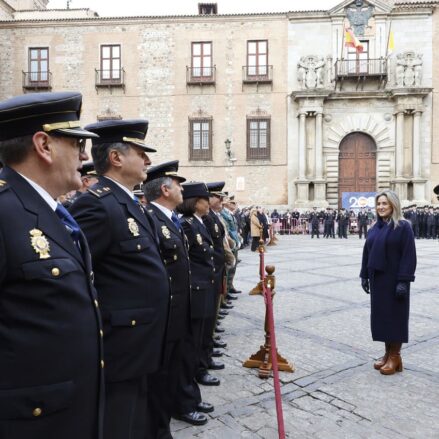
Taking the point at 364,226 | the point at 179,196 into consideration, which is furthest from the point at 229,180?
the point at 179,196

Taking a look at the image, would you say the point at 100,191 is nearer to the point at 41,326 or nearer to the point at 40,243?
the point at 40,243

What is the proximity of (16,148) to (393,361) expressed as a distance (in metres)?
4.30

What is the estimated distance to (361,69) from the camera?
2744 centimetres

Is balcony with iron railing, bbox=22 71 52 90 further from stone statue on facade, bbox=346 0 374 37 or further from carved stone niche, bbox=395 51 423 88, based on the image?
carved stone niche, bbox=395 51 423 88

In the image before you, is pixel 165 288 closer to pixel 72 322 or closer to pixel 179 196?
pixel 72 322

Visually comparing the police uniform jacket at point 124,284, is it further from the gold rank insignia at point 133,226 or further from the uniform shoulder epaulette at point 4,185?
the uniform shoulder epaulette at point 4,185

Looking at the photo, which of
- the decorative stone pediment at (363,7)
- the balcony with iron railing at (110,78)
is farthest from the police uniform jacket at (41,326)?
the decorative stone pediment at (363,7)

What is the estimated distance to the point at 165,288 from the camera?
2660 mm

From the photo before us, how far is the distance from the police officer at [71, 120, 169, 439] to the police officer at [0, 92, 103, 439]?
568 mm

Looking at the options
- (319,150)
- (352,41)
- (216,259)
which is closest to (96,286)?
(216,259)

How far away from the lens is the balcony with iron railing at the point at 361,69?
26984 mm

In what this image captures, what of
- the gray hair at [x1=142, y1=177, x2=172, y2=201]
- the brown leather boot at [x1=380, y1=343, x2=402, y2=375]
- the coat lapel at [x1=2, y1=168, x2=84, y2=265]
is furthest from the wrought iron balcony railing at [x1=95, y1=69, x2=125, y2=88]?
the coat lapel at [x1=2, y1=168, x2=84, y2=265]

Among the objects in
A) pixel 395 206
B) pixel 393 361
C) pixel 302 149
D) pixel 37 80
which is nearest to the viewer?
pixel 393 361

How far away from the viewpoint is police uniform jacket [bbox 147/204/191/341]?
3.31 meters
